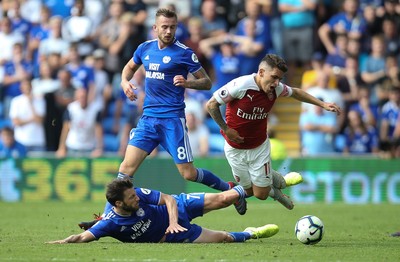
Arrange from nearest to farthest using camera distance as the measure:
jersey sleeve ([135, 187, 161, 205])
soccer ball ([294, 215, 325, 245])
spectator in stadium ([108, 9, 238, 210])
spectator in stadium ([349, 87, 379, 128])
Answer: jersey sleeve ([135, 187, 161, 205]), soccer ball ([294, 215, 325, 245]), spectator in stadium ([108, 9, 238, 210]), spectator in stadium ([349, 87, 379, 128])

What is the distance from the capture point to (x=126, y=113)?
21.4m

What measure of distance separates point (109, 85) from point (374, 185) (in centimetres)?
640

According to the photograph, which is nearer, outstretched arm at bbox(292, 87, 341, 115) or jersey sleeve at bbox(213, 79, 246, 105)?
outstretched arm at bbox(292, 87, 341, 115)

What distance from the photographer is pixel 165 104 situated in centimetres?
1260

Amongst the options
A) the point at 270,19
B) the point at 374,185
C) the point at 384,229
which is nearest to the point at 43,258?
the point at 384,229

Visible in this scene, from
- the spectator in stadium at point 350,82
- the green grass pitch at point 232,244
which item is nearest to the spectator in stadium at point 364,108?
the spectator in stadium at point 350,82

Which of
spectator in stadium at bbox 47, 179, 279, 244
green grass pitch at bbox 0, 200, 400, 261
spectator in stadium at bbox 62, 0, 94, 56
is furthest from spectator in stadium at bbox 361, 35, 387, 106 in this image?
spectator in stadium at bbox 47, 179, 279, 244

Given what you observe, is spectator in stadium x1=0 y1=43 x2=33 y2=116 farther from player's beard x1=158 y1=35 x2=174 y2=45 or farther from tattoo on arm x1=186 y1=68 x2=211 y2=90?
tattoo on arm x1=186 y1=68 x2=211 y2=90

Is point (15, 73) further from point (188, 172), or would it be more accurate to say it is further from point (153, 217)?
point (153, 217)

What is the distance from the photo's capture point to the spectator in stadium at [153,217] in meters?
10.7

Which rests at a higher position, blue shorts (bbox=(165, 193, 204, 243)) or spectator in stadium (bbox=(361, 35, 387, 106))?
spectator in stadium (bbox=(361, 35, 387, 106))

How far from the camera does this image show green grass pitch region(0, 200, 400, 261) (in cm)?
1003

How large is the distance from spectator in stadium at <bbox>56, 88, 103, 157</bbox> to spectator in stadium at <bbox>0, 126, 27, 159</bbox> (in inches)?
32.6

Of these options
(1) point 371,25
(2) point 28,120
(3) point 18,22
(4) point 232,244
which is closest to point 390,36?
(1) point 371,25
